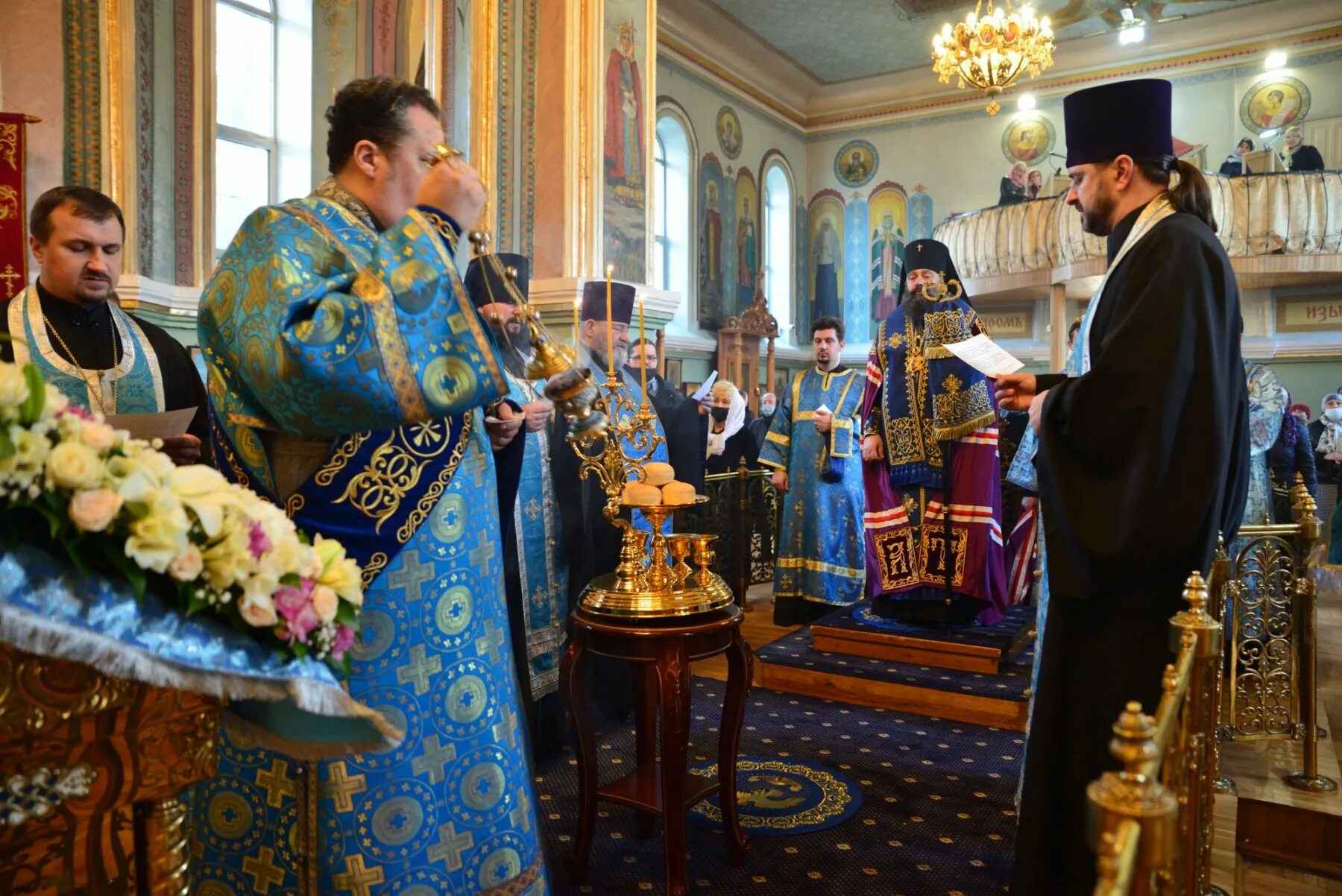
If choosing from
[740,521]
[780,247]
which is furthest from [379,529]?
[780,247]

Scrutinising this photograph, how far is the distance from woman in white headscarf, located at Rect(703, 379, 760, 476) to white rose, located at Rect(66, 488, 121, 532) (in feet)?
20.4

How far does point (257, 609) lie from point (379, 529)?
1.89ft

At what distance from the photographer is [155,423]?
77.5 inches

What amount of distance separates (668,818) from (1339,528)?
326cm

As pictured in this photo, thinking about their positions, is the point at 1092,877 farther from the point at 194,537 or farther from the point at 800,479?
the point at 800,479

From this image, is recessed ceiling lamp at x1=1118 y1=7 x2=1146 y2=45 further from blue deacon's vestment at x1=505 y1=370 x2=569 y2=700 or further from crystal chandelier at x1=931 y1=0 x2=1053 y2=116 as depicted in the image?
blue deacon's vestment at x1=505 y1=370 x2=569 y2=700

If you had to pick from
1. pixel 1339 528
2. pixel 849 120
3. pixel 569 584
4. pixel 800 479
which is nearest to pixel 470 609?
pixel 569 584

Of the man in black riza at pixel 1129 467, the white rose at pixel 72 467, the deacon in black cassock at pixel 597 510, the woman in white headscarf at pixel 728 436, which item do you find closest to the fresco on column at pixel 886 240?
the woman in white headscarf at pixel 728 436

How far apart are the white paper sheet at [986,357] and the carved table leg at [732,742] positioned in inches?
39.9

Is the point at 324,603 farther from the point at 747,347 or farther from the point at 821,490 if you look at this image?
the point at 747,347

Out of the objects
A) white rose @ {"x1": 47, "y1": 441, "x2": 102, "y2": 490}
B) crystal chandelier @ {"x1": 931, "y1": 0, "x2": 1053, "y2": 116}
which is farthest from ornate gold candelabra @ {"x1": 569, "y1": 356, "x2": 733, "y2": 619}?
crystal chandelier @ {"x1": 931, "y1": 0, "x2": 1053, "y2": 116}

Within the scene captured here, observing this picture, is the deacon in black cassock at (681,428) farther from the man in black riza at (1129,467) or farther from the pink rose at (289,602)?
the pink rose at (289,602)

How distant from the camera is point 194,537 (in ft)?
3.42

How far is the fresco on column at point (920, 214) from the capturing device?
567 inches
